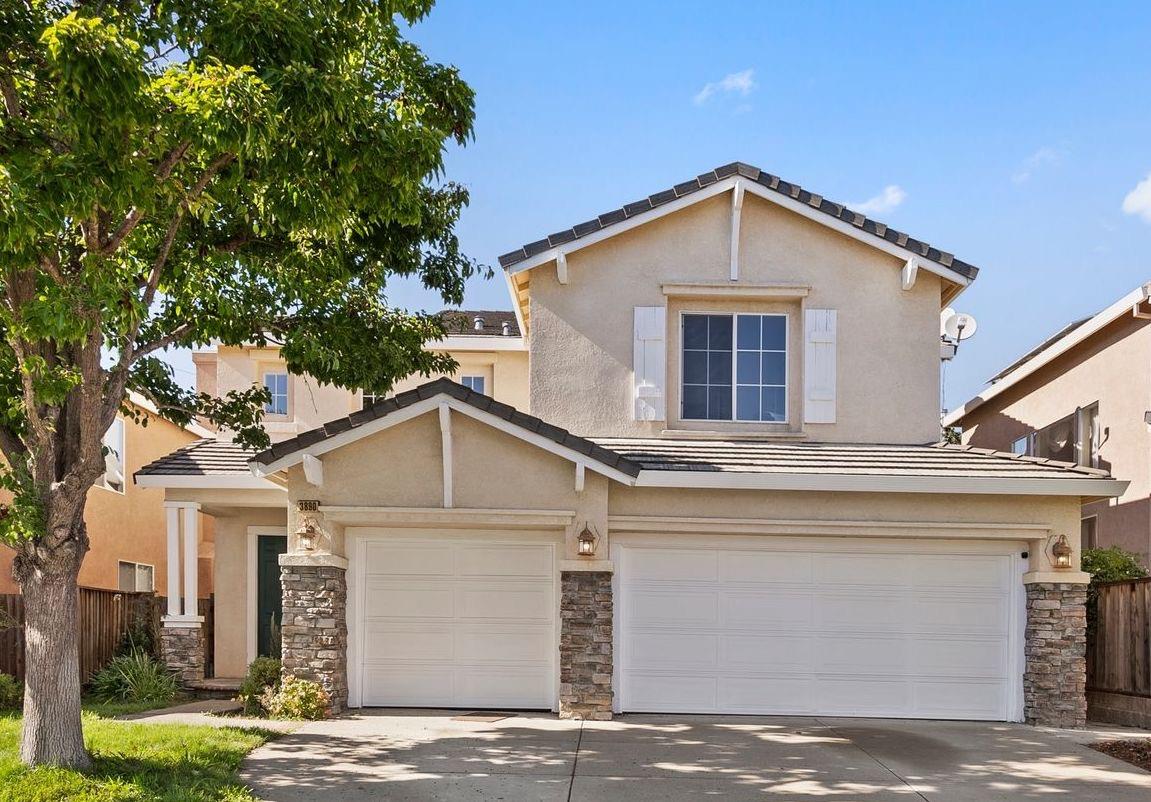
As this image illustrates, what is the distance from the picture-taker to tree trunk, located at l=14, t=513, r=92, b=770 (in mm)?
7418

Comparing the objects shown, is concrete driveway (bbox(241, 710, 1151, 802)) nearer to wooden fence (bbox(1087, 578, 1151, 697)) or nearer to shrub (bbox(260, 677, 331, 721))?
shrub (bbox(260, 677, 331, 721))

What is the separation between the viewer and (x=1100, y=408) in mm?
14555

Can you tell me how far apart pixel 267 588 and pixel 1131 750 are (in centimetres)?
1144

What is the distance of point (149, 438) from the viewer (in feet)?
65.1

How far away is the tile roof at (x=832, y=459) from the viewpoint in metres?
11.3

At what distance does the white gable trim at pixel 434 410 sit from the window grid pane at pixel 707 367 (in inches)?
96.7

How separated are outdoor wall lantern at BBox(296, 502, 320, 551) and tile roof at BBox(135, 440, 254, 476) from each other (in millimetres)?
2051

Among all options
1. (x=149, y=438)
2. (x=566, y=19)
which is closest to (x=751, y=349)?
(x=566, y=19)

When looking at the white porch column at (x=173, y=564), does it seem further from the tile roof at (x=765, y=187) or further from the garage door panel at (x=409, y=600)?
the tile roof at (x=765, y=187)

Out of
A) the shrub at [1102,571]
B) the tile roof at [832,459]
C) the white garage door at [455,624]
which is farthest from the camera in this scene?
the shrub at [1102,571]

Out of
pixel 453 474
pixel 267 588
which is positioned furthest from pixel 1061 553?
pixel 267 588

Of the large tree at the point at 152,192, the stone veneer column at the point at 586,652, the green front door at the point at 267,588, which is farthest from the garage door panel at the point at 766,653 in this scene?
the green front door at the point at 267,588

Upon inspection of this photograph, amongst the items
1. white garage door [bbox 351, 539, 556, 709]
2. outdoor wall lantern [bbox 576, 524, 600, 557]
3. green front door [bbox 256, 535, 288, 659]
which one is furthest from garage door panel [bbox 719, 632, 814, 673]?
green front door [bbox 256, 535, 288, 659]

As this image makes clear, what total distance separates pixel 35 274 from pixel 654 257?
7.75 meters
